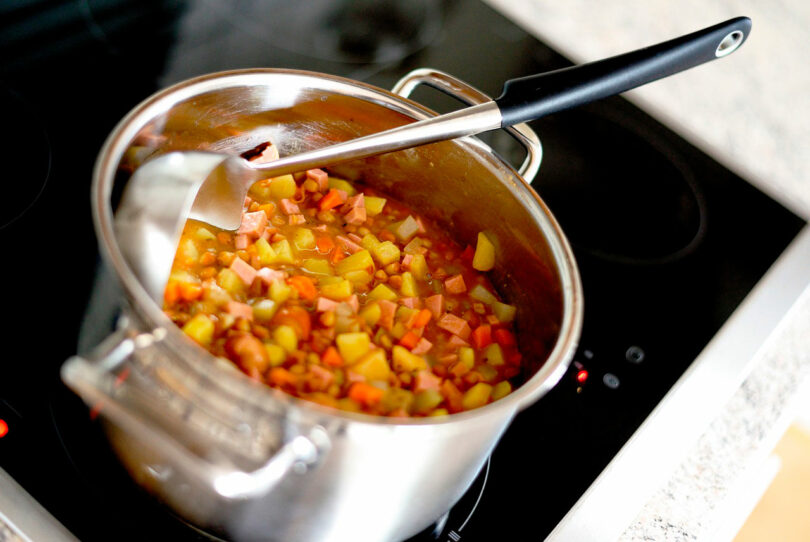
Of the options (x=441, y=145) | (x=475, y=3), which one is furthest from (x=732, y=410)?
(x=475, y=3)

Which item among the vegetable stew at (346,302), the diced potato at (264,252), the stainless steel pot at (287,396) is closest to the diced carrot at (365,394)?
the vegetable stew at (346,302)

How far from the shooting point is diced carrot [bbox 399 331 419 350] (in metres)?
0.84

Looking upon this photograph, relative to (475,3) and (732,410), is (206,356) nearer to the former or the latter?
(732,410)

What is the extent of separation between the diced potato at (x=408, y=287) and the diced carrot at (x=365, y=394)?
7.6 inches

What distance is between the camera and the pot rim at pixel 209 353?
548mm

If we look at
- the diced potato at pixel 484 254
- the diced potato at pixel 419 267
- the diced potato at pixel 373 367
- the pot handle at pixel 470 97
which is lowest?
the diced potato at pixel 373 367

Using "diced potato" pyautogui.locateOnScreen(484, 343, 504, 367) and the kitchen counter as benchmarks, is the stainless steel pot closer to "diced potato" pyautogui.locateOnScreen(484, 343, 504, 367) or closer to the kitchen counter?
"diced potato" pyautogui.locateOnScreen(484, 343, 504, 367)

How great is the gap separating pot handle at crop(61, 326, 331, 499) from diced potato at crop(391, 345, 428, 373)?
0.23 m

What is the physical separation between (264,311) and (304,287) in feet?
0.20

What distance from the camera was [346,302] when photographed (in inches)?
33.2

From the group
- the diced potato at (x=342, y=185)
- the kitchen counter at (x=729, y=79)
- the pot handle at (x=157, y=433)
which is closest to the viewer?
the pot handle at (x=157, y=433)

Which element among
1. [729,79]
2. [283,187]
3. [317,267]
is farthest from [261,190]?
[729,79]

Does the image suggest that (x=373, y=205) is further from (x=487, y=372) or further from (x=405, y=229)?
(x=487, y=372)

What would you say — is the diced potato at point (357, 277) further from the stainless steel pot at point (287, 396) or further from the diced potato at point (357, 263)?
the stainless steel pot at point (287, 396)
